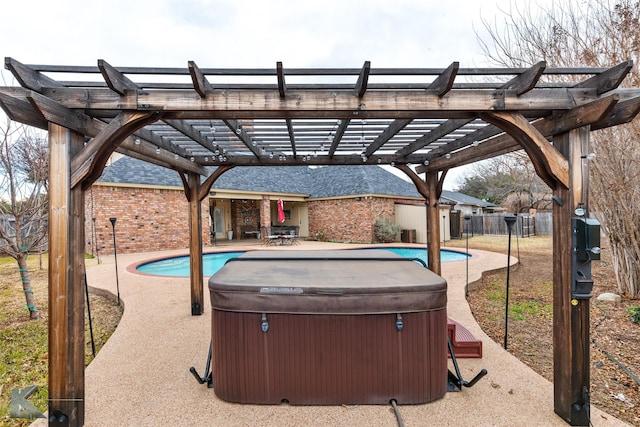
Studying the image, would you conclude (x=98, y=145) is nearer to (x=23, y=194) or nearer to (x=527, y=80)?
(x=527, y=80)

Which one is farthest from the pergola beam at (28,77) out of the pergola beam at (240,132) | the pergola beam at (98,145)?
the pergola beam at (240,132)

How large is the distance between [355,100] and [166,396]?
10.9 ft

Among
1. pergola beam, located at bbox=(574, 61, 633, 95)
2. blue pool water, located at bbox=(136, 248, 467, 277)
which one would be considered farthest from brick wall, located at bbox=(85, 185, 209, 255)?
pergola beam, located at bbox=(574, 61, 633, 95)

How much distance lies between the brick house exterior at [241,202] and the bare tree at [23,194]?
6079mm

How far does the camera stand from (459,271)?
28.6ft

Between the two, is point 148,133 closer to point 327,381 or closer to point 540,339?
point 327,381

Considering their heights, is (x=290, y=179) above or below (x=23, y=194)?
above

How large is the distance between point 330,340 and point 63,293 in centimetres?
226

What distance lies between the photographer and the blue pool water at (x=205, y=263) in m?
10.4

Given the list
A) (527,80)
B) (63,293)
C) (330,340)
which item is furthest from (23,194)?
(527,80)

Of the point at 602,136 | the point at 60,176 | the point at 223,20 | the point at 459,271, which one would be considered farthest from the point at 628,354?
the point at 223,20

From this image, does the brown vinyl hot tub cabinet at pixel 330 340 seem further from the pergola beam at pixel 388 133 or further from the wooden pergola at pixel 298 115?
the pergola beam at pixel 388 133

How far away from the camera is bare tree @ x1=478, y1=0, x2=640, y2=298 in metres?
5.49

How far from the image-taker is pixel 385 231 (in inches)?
615
